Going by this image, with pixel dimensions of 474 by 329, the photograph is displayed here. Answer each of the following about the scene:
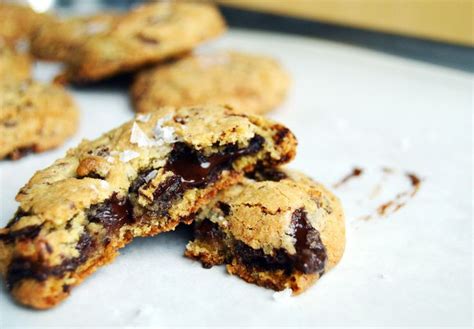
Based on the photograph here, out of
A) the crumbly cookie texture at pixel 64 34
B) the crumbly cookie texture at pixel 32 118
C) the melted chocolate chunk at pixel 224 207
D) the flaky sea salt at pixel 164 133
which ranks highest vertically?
the flaky sea salt at pixel 164 133

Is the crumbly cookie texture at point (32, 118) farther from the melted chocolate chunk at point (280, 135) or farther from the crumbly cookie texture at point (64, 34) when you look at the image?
the melted chocolate chunk at point (280, 135)

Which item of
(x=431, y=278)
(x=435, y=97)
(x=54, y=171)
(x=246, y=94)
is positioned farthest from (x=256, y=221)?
(x=435, y=97)

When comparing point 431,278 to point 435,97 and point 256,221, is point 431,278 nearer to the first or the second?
point 256,221

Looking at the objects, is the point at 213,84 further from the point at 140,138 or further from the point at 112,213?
the point at 112,213

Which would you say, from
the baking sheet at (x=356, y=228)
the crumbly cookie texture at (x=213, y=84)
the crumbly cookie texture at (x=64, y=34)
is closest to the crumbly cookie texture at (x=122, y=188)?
the baking sheet at (x=356, y=228)

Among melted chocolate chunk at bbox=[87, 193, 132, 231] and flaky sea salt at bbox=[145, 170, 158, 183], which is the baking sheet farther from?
flaky sea salt at bbox=[145, 170, 158, 183]

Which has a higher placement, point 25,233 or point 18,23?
point 25,233

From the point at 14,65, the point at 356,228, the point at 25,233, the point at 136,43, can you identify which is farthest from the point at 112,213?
the point at 14,65
